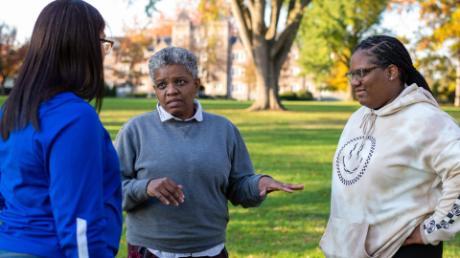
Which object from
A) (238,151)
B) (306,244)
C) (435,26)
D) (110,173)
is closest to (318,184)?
(306,244)

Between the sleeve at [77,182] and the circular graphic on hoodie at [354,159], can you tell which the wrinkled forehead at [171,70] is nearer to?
the circular graphic on hoodie at [354,159]

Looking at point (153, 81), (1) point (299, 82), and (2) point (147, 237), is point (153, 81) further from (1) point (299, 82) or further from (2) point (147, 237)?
(1) point (299, 82)

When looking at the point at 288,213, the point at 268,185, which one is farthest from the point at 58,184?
the point at 288,213

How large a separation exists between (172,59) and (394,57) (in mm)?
1191

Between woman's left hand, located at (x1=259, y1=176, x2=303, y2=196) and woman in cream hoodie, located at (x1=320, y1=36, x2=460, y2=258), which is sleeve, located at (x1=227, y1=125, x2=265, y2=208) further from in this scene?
woman in cream hoodie, located at (x1=320, y1=36, x2=460, y2=258)

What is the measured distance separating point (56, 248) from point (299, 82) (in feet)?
428

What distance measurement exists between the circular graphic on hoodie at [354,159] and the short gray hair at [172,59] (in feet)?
3.14

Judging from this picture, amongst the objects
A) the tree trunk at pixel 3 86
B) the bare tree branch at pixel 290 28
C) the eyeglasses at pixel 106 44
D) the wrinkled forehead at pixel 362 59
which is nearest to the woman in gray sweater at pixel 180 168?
the wrinkled forehead at pixel 362 59

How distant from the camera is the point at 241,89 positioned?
128250 millimetres

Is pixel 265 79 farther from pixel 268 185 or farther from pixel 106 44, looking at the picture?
pixel 106 44

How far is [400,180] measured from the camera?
3244 mm

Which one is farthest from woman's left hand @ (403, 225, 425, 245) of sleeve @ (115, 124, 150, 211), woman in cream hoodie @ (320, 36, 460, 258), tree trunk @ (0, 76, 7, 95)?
tree trunk @ (0, 76, 7, 95)

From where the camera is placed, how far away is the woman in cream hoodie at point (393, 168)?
314 cm

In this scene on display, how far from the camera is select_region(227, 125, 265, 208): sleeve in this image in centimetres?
360
